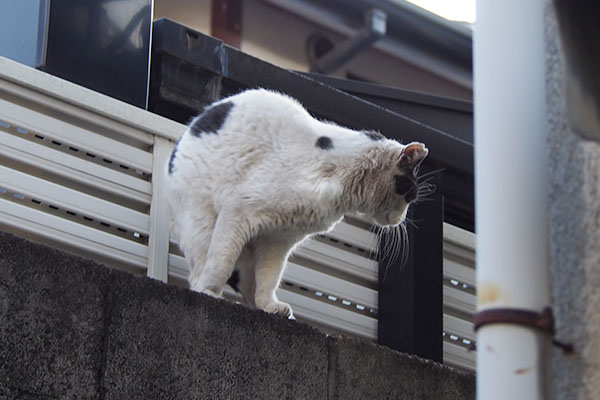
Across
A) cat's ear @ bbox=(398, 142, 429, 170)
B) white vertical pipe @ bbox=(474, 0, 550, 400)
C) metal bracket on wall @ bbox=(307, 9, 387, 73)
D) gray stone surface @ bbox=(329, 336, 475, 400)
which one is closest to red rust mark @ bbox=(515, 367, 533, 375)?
white vertical pipe @ bbox=(474, 0, 550, 400)

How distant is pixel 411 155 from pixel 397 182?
4.2 inches

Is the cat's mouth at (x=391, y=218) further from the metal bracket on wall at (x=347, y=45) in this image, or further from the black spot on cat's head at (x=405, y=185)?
the metal bracket on wall at (x=347, y=45)

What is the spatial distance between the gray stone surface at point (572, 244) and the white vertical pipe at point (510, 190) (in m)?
0.03

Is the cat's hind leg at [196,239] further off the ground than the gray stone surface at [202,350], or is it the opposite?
the cat's hind leg at [196,239]

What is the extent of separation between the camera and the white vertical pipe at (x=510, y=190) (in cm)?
182

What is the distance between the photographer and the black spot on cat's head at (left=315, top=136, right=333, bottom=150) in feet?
14.2

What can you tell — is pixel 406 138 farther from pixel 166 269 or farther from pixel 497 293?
pixel 497 293

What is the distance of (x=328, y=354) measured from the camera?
12.4ft

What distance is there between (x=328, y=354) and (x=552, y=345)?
2007 millimetres

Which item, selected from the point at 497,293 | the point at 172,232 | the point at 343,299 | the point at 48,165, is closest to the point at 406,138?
the point at 343,299

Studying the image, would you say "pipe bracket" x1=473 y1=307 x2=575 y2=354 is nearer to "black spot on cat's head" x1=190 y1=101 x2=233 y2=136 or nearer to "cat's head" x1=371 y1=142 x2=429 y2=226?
"cat's head" x1=371 y1=142 x2=429 y2=226

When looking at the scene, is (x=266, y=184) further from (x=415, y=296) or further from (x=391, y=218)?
(x=415, y=296)

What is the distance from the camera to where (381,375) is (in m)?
3.92


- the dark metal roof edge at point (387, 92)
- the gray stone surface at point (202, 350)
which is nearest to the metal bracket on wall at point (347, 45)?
the dark metal roof edge at point (387, 92)
